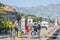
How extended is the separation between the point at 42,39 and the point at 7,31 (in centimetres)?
58

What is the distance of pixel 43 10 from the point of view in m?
2.67

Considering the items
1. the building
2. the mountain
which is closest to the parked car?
the mountain

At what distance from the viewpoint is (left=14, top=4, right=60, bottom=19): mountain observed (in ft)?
8.50

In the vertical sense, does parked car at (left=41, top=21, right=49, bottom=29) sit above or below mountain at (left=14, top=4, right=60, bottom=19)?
below

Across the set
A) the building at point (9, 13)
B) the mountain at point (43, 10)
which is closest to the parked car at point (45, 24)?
the mountain at point (43, 10)

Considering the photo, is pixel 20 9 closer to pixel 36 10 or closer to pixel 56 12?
pixel 36 10

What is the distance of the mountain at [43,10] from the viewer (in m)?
2.59

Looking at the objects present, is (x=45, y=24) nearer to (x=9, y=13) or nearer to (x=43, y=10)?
(x=43, y=10)

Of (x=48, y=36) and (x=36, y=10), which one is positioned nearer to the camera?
(x=48, y=36)

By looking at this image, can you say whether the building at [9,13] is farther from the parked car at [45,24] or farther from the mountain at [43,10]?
the parked car at [45,24]

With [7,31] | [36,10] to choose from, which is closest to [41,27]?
[36,10]

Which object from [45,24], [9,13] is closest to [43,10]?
[45,24]

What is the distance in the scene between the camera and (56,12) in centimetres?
260

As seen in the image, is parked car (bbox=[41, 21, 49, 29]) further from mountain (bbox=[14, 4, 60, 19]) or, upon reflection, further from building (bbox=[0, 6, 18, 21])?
building (bbox=[0, 6, 18, 21])
